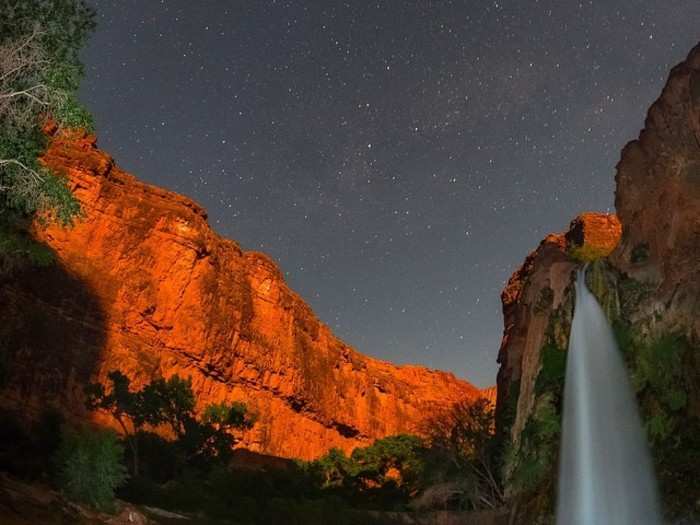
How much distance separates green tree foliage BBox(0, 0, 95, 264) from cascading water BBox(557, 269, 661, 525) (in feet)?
59.9

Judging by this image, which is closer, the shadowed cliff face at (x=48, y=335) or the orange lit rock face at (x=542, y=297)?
the orange lit rock face at (x=542, y=297)

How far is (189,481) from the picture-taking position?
40.2 meters

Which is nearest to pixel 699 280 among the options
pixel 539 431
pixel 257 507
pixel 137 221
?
pixel 539 431

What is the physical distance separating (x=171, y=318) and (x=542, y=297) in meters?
59.7

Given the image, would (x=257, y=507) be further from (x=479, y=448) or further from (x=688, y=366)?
(x=688, y=366)

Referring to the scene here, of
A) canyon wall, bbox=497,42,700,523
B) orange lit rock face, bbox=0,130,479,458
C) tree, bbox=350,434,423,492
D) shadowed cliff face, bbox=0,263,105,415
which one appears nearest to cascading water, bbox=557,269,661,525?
canyon wall, bbox=497,42,700,523

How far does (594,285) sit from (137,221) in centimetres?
6596

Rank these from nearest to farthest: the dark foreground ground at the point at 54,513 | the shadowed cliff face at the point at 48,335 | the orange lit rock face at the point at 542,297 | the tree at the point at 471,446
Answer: the dark foreground ground at the point at 54,513
the orange lit rock face at the point at 542,297
the tree at the point at 471,446
the shadowed cliff face at the point at 48,335

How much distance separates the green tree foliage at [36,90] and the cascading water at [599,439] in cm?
1825

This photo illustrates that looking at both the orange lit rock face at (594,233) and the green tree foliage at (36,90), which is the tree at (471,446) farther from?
the green tree foliage at (36,90)

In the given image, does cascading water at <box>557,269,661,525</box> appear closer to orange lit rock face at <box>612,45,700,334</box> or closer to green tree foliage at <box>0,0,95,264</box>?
orange lit rock face at <box>612,45,700,334</box>

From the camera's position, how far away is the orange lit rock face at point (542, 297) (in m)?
31.1

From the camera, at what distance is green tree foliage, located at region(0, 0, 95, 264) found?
48.2ft

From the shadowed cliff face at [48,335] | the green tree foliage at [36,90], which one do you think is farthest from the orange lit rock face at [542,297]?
the shadowed cliff face at [48,335]
